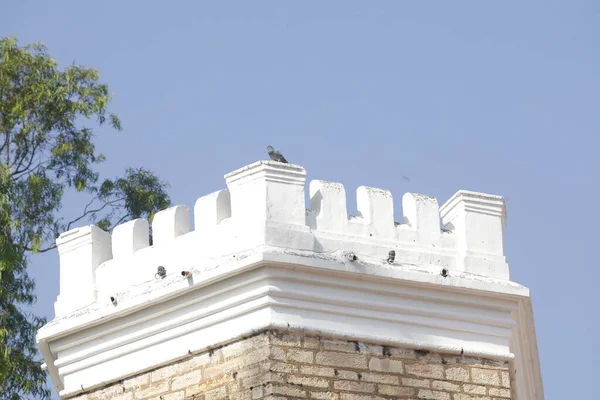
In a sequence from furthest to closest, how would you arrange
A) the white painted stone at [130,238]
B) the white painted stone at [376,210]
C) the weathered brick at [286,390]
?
the white painted stone at [130,238] < the white painted stone at [376,210] < the weathered brick at [286,390]

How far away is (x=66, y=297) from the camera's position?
12.7 meters

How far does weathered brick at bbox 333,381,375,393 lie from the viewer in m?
11.6

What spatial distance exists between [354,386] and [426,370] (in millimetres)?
603

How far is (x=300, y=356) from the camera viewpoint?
11.6 metres

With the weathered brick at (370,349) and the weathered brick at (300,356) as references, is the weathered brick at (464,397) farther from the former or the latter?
the weathered brick at (300,356)

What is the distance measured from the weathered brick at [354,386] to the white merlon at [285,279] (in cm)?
35

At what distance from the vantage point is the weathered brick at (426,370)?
39.3 ft

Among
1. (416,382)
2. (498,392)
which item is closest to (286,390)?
(416,382)

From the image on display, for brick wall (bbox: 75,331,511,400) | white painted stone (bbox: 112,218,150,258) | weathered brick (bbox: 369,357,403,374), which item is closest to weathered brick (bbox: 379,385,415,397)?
brick wall (bbox: 75,331,511,400)

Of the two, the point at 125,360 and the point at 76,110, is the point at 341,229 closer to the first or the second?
the point at 125,360

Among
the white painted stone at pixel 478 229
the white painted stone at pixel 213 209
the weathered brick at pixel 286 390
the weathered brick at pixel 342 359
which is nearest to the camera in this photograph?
the weathered brick at pixel 286 390

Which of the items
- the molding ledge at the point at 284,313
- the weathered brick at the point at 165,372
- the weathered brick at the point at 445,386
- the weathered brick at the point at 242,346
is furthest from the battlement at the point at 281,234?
the weathered brick at the point at 445,386

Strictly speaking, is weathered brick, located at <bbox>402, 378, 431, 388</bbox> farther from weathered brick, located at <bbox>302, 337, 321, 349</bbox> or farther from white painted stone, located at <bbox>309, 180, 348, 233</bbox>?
white painted stone, located at <bbox>309, 180, 348, 233</bbox>

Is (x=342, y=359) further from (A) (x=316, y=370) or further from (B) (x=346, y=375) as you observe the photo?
(A) (x=316, y=370)
